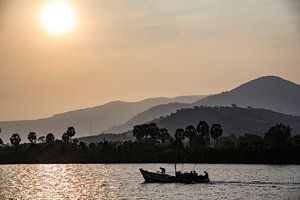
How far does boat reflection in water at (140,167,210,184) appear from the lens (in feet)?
93.6

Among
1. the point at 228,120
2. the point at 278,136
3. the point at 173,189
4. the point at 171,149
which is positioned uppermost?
the point at 228,120

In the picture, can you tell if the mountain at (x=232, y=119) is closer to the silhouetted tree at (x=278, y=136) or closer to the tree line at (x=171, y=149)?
the tree line at (x=171, y=149)

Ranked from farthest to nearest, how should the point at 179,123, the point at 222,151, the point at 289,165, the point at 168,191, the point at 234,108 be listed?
the point at 234,108, the point at 179,123, the point at 222,151, the point at 289,165, the point at 168,191

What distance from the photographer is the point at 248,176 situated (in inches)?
1236

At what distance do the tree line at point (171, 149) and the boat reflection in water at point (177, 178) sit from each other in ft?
38.3

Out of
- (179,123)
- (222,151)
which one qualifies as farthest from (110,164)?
(179,123)

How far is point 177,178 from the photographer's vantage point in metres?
29.3

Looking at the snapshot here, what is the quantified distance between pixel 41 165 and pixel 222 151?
742 inches

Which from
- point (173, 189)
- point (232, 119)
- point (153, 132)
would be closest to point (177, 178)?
point (173, 189)

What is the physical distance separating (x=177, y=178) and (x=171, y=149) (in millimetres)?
17847

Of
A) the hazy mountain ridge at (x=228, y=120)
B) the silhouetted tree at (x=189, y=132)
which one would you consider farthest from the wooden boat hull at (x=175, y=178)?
the hazy mountain ridge at (x=228, y=120)

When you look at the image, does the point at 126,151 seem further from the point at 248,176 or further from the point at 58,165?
the point at 248,176

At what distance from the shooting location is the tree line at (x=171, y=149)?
4253 centimetres

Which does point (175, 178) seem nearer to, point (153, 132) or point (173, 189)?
point (173, 189)
